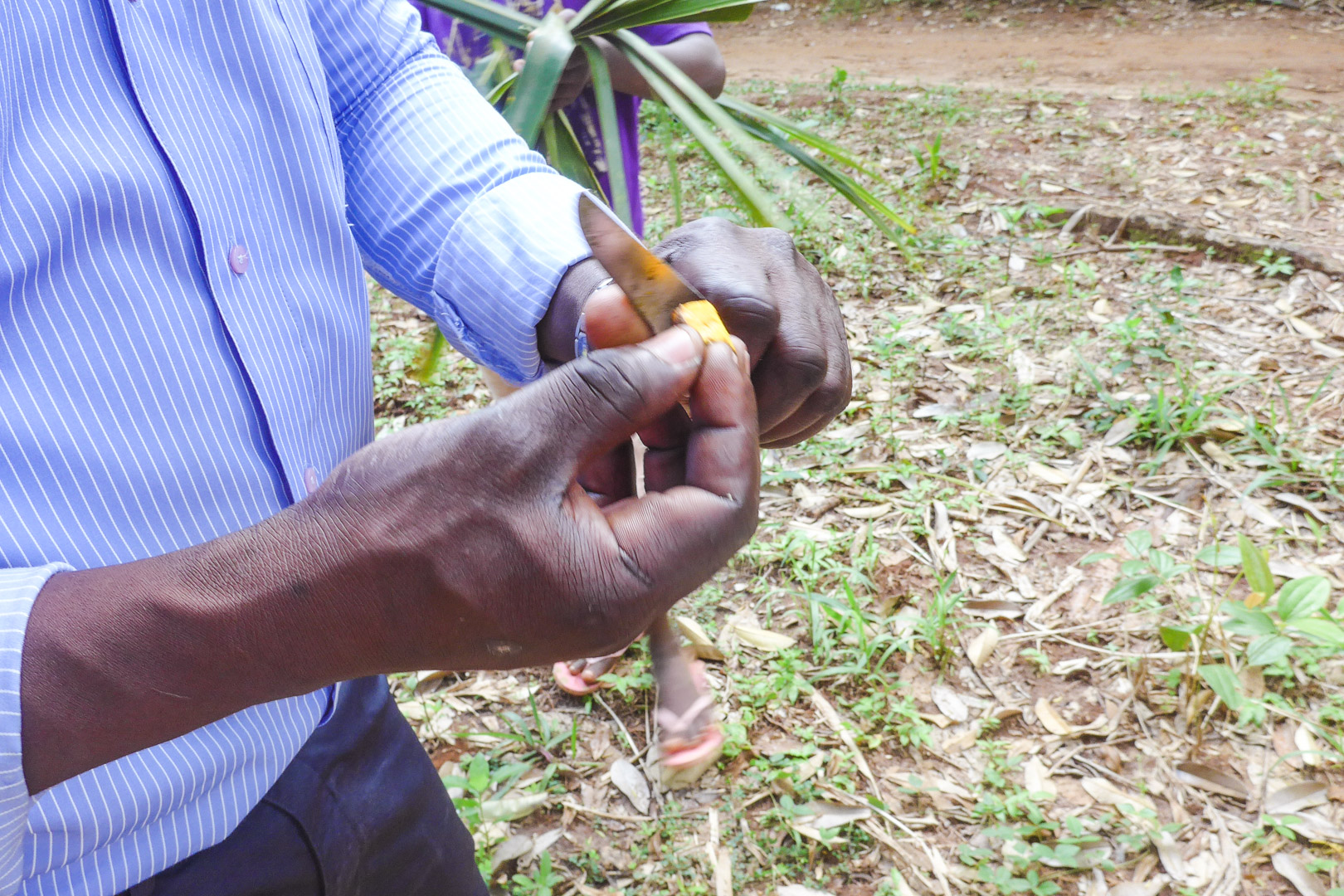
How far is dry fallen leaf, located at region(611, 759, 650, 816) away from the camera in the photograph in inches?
66.1

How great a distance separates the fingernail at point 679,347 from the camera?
654mm

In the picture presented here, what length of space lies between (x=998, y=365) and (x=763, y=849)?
5.32 feet

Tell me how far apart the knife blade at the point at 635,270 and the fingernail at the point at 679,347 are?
0.11 metres

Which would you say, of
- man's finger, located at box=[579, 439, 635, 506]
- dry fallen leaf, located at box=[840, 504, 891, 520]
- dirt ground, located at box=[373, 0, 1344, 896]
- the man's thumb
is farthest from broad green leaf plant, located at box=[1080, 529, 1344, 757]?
the man's thumb

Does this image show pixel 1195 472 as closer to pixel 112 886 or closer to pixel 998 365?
pixel 998 365

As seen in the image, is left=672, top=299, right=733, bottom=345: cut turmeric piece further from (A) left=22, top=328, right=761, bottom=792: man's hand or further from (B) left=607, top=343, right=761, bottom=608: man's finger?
(A) left=22, top=328, right=761, bottom=792: man's hand

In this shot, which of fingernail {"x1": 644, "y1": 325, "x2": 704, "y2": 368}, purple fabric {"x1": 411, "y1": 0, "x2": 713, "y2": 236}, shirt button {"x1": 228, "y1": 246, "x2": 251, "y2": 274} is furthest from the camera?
purple fabric {"x1": 411, "y1": 0, "x2": 713, "y2": 236}

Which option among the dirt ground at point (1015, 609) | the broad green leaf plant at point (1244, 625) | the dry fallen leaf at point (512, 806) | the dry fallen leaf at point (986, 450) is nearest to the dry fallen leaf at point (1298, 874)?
the dirt ground at point (1015, 609)

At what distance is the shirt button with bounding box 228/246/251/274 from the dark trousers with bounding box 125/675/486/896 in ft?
1.57

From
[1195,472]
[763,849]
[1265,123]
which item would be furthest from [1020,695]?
[1265,123]

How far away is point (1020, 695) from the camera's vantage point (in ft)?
5.79

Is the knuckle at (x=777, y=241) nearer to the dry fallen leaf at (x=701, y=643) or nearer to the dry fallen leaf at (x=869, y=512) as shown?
the dry fallen leaf at (x=701, y=643)

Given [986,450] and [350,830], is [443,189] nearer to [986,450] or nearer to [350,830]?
[350,830]

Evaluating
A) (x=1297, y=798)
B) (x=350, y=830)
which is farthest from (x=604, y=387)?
(x=1297, y=798)
